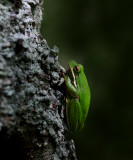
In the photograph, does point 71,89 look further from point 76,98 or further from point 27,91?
point 27,91

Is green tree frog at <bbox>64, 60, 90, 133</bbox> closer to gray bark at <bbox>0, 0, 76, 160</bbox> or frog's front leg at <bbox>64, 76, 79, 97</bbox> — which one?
frog's front leg at <bbox>64, 76, 79, 97</bbox>

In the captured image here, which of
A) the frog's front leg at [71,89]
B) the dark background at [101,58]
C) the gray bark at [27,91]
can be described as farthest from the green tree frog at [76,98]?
the dark background at [101,58]

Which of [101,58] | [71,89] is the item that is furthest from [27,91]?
[101,58]

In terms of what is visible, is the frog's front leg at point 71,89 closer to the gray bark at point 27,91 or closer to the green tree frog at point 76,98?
the green tree frog at point 76,98

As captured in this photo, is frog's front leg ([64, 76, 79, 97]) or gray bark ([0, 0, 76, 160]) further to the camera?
frog's front leg ([64, 76, 79, 97])

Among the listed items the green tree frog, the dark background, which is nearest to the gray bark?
the green tree frog

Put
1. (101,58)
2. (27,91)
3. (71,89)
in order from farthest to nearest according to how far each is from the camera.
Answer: (101,58)
(71,89)
(27,91)

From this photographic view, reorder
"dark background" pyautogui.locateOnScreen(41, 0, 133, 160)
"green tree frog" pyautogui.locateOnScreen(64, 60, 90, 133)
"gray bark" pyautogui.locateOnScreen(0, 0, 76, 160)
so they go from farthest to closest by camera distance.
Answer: "dark background" pyautogui.locateOnScreen(41, 0, 133, 160) < "green tree frog" pyautogui.locateOnScreen(64, 60, 90, 133) < "gray bark" pyautogui.locateOnScreen(0, 0, 76, 160)
